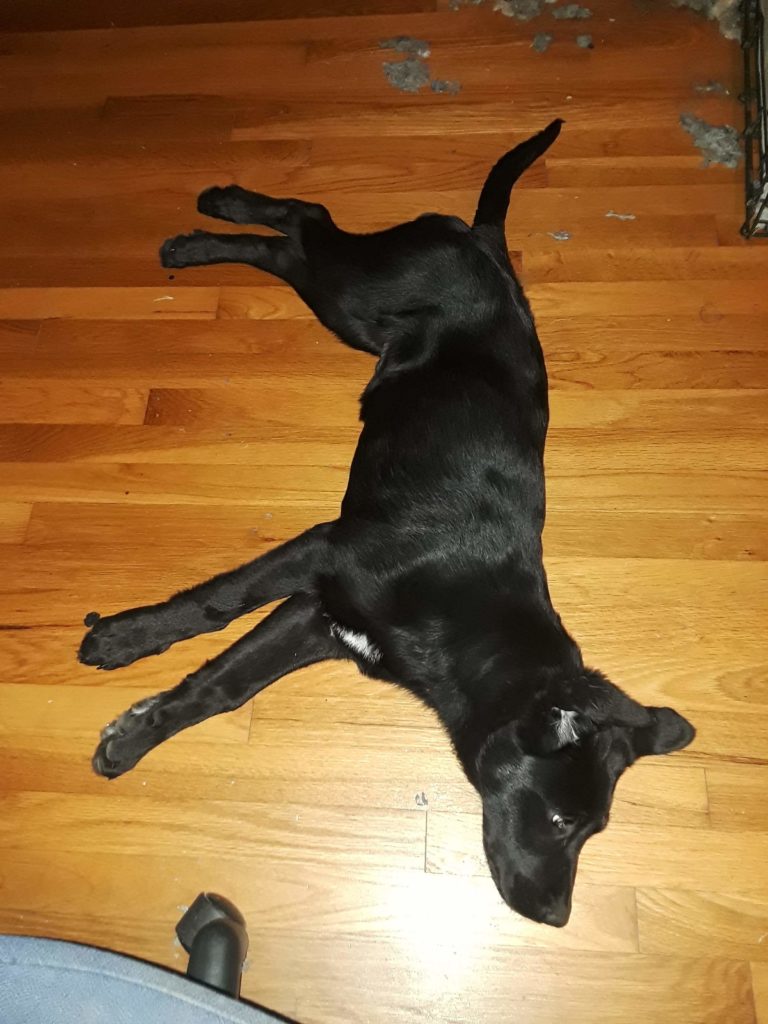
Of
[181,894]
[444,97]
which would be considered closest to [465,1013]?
[181,894]

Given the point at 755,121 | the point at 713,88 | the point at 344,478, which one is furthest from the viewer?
the point at 713,88

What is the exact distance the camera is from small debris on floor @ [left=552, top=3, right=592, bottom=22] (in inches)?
120

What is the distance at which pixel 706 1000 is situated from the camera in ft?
6.24

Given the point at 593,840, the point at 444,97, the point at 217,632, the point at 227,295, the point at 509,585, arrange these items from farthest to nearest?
the point at 444,97 → the point at 227,295 → the point at 217,632 → the point at 593,840 → the point at 509,585

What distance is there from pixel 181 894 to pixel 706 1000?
1.26 meters

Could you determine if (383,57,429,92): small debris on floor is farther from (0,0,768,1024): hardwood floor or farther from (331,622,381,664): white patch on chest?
(331,622,381,664): white patch on chest

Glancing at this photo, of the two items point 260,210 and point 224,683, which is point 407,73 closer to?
point 260,210

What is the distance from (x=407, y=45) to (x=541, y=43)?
49cm

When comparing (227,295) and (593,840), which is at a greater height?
(227,295)

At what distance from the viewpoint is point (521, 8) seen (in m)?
3.07

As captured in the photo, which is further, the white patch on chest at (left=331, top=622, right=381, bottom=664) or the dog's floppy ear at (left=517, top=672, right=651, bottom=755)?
the white patch on chest at (left=331, top=622, right=381, bottom=664)

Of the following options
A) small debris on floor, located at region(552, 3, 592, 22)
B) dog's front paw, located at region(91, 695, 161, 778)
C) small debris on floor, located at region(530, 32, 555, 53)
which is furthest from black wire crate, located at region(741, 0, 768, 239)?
dog's front paw, located at region(91, 695, 161, 778)

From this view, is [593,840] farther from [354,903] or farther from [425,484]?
[425,484]

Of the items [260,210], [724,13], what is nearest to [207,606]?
[260,210]
